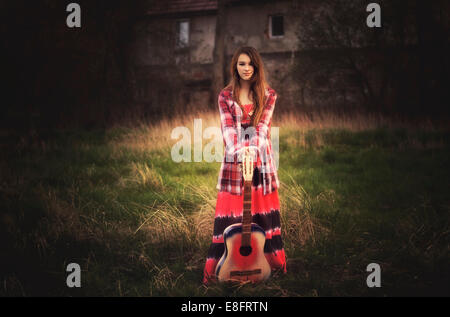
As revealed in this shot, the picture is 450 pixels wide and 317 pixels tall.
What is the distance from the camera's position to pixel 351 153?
23.9ft

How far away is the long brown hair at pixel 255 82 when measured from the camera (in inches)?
124

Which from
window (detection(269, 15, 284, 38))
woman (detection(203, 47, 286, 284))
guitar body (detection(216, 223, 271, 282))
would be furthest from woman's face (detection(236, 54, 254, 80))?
window (detection(269, 15, 284, 38))

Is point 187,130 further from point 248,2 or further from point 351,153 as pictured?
point 248,2

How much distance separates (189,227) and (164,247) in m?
0.41

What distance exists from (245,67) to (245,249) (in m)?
1.49

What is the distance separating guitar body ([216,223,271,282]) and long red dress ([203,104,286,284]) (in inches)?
7.5

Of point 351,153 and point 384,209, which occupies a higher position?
point 351,153

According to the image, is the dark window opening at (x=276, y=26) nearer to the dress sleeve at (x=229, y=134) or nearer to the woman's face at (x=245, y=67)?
the woman's face at (x=245, y=67)

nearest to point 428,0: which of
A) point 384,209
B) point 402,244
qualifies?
point 384,209

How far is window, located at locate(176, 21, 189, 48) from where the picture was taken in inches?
782

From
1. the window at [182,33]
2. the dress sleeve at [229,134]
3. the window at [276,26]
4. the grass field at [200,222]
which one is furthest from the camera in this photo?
the window at [182,33]

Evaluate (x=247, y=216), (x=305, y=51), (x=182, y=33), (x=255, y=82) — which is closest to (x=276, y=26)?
(x=182, y=33)

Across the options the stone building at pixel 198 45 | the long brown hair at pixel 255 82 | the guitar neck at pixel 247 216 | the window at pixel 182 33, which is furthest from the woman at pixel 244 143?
the window at pixel 182 33

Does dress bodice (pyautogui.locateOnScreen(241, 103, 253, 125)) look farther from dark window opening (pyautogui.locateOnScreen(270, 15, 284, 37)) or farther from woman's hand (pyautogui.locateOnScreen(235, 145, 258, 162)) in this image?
dark window opening (pyautogui.locateOnScreen(270, 15, 284, 37))
